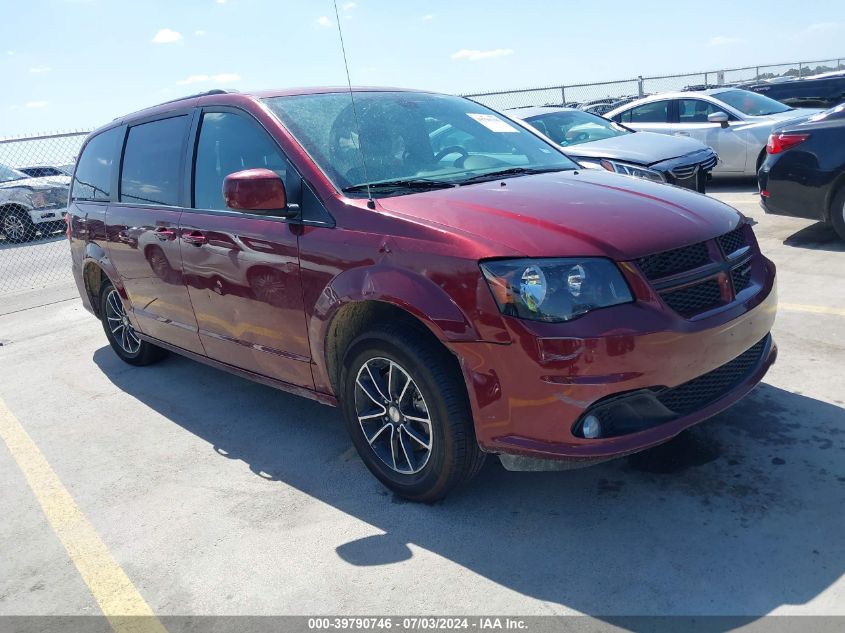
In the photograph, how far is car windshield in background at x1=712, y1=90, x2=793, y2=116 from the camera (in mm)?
11109

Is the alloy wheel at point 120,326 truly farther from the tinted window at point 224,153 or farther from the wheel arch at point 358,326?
the wheel arch at point 358,326

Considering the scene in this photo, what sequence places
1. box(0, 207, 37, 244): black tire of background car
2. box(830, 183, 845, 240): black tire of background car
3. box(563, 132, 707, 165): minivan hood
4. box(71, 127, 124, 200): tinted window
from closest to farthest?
box(71, 127, 124, 200): tinted window
box(830, 183, 845, 240): black tire of background car
box(563, 132, 707, 165): minivan hood
box(0, 207, 37, 244): black tire of background car

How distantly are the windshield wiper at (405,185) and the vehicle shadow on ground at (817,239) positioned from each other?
484 cm

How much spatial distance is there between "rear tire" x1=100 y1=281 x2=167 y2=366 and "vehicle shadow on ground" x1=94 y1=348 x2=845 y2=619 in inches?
79.2

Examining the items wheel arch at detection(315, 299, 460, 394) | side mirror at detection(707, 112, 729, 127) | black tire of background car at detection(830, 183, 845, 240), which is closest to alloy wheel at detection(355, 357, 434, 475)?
wheel arch at detection(315, 299, 460, 394)

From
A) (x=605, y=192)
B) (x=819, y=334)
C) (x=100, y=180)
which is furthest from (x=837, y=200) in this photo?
(x=100, y=180)

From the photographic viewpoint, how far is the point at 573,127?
997 cm

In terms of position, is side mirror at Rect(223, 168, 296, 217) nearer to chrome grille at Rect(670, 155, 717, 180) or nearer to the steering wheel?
the steering wheel

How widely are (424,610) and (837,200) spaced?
5927 millimetres

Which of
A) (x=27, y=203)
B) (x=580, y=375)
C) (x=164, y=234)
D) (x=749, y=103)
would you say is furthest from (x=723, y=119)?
(x=27, y=203)

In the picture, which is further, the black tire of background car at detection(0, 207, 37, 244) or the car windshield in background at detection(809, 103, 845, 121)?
the black tire of background car at detection(0, 207, 37, 244)

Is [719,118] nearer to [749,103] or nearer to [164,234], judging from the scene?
[749,103]

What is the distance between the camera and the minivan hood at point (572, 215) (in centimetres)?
287

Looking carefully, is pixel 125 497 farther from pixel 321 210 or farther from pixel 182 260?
pixel 321 210
